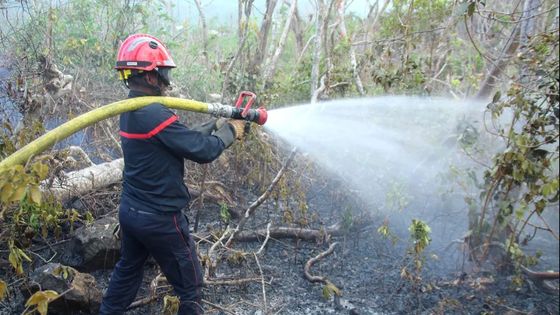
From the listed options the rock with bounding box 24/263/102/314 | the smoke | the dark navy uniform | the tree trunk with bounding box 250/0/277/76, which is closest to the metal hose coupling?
the dark navy uniform

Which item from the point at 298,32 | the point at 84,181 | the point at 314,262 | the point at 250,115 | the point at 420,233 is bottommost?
the point at 314,262

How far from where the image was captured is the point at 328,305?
3.79 meters

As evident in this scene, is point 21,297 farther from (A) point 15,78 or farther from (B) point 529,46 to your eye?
(B) point 529,46

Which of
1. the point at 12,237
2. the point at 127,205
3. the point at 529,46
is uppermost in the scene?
the point at 529,46

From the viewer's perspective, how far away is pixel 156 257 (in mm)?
2988

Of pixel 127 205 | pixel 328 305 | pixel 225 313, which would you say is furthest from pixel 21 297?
pixel 328 305

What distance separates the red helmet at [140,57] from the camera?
2.73 m

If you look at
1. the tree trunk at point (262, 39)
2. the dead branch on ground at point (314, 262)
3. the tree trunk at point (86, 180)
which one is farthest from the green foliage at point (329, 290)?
the tree trunk at point (262, 39)

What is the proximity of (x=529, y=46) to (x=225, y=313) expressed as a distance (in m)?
3.05

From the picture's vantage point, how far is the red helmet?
8.96ft

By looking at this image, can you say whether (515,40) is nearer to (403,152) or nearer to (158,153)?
(403,152)

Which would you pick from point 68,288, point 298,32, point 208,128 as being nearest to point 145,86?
point 208,128

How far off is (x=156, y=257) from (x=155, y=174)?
562 mm

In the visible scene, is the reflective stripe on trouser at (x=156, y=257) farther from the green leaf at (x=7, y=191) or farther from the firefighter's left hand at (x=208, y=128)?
the green leaf at (x=7, y=191)
